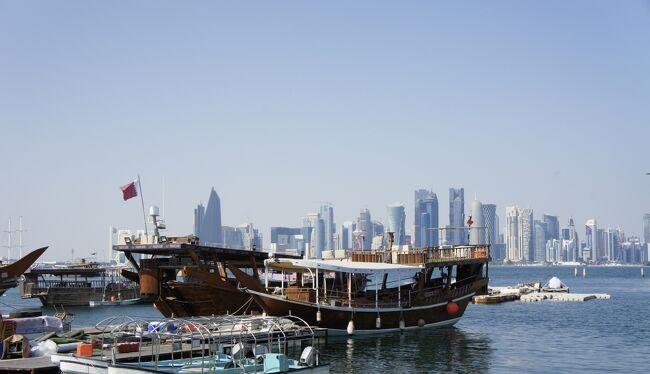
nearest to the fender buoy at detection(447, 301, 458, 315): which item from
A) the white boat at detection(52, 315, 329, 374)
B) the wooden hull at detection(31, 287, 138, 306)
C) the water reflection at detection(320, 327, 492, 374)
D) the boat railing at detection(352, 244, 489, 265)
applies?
the water reflection at detection(320, 327, 492, 374)

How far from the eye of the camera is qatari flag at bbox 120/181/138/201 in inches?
1817

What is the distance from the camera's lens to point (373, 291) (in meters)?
45.2

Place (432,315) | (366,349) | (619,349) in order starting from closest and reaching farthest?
(366,349)
(619,349)
(432,315)

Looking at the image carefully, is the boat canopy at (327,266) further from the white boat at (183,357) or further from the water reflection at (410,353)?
the white boat at (183,357)

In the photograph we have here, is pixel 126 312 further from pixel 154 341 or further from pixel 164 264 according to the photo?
pixel 154 341

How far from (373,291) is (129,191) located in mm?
14666

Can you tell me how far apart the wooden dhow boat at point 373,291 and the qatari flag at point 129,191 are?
29.5 feet

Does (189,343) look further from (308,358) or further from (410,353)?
(410,353)

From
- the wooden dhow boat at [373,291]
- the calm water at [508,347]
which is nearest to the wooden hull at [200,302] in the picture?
the wooden dhow boat at [373,291]

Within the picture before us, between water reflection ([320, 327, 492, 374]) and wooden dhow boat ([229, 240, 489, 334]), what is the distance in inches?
38.6

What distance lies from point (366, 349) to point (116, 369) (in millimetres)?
17645

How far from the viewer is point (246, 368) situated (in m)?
24.1

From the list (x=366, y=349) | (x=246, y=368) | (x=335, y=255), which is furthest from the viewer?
(x=335, y=255)

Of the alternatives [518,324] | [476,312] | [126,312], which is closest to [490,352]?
[518,324]
